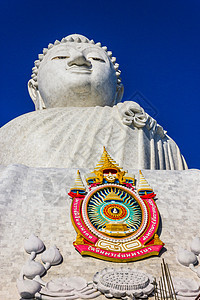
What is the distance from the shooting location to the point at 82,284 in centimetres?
380

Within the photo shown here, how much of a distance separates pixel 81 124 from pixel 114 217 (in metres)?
3.56

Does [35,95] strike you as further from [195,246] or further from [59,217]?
[195,246]

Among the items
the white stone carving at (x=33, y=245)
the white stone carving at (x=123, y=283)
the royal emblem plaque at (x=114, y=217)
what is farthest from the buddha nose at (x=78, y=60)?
the white stone carving at (x=123, y=283)

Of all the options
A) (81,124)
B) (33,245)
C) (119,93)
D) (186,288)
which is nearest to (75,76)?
(81,124)

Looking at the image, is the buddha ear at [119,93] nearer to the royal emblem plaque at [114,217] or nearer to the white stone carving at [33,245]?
the royal emblem plaque at [114,217]

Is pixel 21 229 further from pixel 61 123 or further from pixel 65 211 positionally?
pixel 61 123

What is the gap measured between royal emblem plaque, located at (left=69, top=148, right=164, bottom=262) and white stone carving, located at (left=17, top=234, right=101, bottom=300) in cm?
40

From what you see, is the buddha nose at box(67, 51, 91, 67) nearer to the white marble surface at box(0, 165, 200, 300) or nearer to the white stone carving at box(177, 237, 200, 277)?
the white marble surface at box(0, 165, 200, 300)

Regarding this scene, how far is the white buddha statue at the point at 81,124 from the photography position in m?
7.50

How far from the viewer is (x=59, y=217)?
Answer: 4.91 meters

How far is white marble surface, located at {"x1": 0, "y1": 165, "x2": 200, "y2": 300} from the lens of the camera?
412cm

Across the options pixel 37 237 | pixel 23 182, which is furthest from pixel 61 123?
pixel 37 237

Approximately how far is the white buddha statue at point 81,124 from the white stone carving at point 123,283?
3.40 meters

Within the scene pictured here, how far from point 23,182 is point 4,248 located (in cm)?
153
